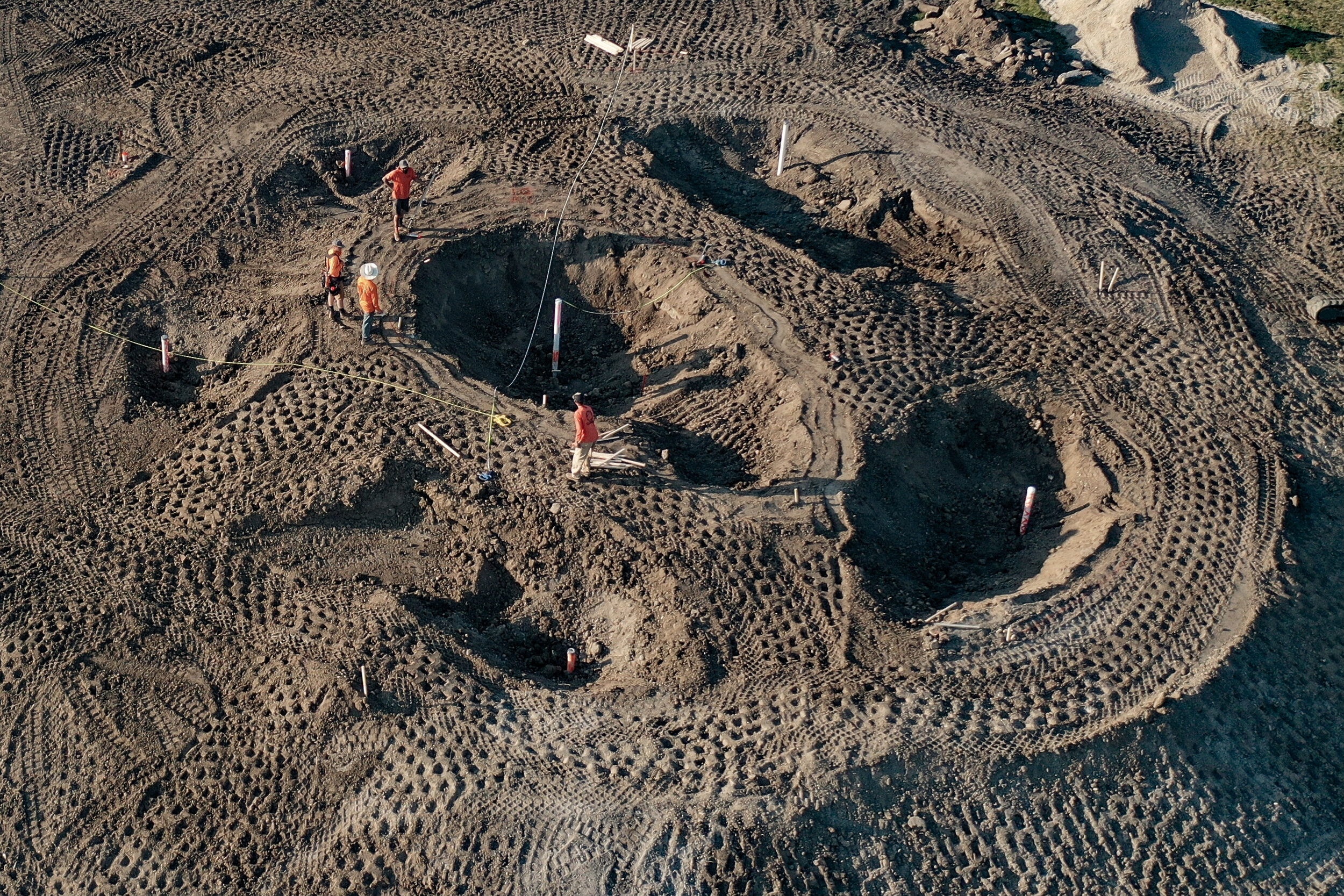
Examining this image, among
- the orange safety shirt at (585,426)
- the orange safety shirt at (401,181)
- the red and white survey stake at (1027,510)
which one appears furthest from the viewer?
the orange safety shirt at (401,181)

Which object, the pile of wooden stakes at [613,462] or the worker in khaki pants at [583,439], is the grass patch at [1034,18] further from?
the worker in khaki pants at [583,439]

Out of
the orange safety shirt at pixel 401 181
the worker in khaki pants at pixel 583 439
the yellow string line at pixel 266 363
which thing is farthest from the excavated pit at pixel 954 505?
the orange safety shirt at pixel 401 181

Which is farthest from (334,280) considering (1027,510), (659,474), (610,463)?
(1027,510)

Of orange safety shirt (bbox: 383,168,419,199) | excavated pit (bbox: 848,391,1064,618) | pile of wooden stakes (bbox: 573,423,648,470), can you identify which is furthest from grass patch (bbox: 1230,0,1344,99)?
orange safety shirt (bbox: 383,168,419,199)

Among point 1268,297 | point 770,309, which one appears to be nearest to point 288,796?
point 770,309

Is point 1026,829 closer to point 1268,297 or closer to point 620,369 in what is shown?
point 620,369

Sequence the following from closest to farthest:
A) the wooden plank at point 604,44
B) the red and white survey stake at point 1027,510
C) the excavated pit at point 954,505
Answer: the excavated pit at point 954,505 → the red and white survey stake at point 1027,510 → the wooden plank at point 604,44

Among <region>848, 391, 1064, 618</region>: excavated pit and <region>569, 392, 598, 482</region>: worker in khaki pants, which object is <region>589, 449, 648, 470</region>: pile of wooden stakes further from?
<region>848, 391, 1064, 618</region>: excavated pit

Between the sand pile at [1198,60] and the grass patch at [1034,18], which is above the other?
the sand pile at [1198,60]
